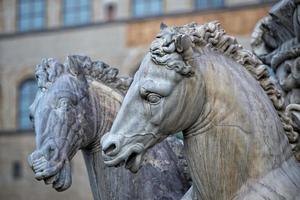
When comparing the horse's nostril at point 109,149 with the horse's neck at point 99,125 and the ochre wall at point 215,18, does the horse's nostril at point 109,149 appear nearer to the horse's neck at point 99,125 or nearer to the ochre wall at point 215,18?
the horse's neck at point 99,125

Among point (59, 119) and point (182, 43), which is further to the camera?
point (59, 119)

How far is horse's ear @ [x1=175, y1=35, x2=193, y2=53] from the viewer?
78.3 inches

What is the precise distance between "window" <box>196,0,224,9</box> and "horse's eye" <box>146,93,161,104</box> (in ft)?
64.9

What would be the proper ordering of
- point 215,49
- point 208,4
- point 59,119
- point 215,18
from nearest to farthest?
point 215,49, point 59,119, point 215,18, point 208,4

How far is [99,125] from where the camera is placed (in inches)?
107

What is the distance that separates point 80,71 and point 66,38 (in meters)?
21.1

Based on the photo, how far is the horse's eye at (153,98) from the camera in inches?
78.5

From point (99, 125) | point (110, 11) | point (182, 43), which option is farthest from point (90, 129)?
point (110, 11)

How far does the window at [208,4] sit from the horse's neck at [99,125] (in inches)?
749

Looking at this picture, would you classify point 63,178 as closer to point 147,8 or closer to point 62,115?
point 62,115

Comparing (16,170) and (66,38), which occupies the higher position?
(66,38)

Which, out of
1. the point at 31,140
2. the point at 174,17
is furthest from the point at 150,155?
the point at 31,140

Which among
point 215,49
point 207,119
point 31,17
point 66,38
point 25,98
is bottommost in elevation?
point 25,98

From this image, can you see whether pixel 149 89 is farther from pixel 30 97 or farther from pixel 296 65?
pixel 30 97
